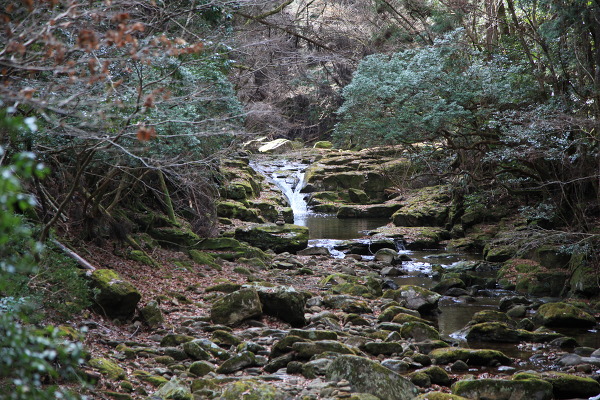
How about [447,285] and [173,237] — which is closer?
[447,285]

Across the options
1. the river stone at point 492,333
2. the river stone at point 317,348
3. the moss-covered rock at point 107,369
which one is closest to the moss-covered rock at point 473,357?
the river stone at point 492,333

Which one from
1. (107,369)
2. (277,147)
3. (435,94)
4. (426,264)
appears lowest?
(426,264)

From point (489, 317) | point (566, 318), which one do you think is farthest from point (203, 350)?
point (566, 318)

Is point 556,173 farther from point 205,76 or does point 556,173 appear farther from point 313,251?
point 205,76

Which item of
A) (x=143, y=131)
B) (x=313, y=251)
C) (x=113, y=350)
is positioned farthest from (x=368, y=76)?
(x=143, y=131)

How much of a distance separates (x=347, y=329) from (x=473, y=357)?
2006 millimetres

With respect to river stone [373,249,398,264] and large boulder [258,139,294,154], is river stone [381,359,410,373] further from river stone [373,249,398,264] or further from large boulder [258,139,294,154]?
large boulder [258,139,294,154]

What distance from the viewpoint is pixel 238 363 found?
629cm

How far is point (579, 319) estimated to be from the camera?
28.8 feet

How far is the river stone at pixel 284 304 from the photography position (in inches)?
329

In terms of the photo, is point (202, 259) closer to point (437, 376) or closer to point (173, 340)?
point (173, 340)

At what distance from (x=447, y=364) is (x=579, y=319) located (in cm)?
309

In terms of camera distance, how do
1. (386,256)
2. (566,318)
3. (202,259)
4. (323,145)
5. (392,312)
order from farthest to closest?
(323,145) < (386,256) < (202,259) < (392,312) < (566,318)

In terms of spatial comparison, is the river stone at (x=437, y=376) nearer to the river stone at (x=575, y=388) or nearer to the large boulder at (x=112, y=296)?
the river stone at (x=575, y=388)
